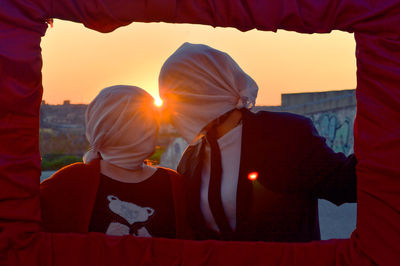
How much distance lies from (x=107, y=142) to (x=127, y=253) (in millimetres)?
824

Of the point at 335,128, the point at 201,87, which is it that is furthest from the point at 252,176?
the point at 335,128

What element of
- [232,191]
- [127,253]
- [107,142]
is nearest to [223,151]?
[232,191]

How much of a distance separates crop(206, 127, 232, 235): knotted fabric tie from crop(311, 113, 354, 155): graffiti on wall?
39.6ft

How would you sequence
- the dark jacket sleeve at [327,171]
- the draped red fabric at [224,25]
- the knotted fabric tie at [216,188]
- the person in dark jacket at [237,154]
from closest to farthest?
1. the draped red fabric at [224,25]
2. the dark jacket sleeve at [327,171]
3. the person in dark jacket at [237,154]
4. the knotted fabric tie at [216,188]

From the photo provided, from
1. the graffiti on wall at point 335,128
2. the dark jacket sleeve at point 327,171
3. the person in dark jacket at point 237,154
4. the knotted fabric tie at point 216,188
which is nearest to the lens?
the dark jacket sleeve at point 327,171

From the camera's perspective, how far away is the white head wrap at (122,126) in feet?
7.36

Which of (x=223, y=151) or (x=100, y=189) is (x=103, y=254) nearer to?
(x=100, y=189)

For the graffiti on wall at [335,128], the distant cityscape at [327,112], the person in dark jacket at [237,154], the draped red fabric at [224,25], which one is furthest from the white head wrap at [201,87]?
the graffiti on wall at [335,128]

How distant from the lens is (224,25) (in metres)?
1.58

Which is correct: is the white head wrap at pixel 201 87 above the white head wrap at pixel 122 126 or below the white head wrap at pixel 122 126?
above

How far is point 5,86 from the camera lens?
1509mm

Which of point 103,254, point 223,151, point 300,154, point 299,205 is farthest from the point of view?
point 223,151

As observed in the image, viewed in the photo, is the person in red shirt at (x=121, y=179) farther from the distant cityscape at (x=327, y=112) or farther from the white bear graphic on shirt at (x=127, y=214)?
the distant cityscape at (x=327, y=112)

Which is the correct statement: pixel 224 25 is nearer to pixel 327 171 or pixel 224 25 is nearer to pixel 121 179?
pixel 327 171
